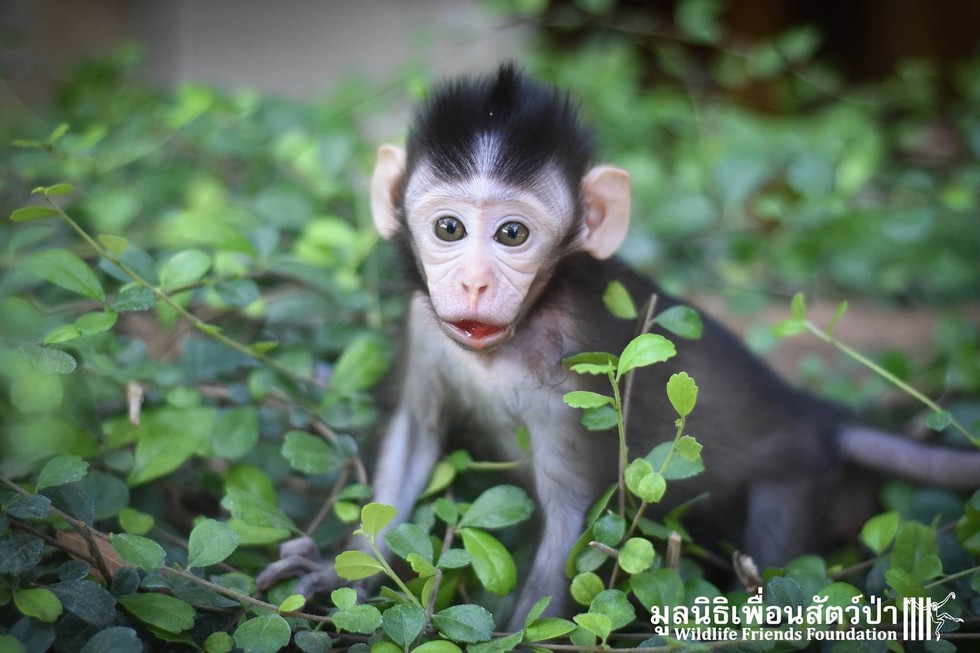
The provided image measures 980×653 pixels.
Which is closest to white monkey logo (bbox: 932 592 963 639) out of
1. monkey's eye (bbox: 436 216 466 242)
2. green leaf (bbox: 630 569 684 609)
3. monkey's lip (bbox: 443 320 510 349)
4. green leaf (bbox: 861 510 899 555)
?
green leaf (bbox: 861 510 899 555)

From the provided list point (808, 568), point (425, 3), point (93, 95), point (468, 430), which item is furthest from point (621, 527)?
point (425, 3)

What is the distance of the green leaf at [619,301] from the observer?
201 centimetres

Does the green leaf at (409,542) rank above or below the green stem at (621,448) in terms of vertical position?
below

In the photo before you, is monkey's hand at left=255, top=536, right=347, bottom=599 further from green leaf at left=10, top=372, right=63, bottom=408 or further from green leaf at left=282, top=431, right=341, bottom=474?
green leaf at left=10, top=372, right=63, bottom=408

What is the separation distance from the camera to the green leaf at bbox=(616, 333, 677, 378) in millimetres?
1603

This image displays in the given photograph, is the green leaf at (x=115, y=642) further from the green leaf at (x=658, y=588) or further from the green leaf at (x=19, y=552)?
the green leaf at (x=658, y=588)

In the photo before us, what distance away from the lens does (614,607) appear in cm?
164

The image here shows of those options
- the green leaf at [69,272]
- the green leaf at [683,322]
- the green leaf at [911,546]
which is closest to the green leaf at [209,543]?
the green leaf at [69,272]

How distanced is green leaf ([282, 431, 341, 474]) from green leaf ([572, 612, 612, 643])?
0.74m

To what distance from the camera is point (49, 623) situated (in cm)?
148

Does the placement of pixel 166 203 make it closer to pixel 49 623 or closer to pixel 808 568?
pixel 49 623

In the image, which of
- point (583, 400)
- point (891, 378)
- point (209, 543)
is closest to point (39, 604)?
point (209, 543)

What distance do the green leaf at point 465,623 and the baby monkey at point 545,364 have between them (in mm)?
279

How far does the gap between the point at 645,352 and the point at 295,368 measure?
110 cm
